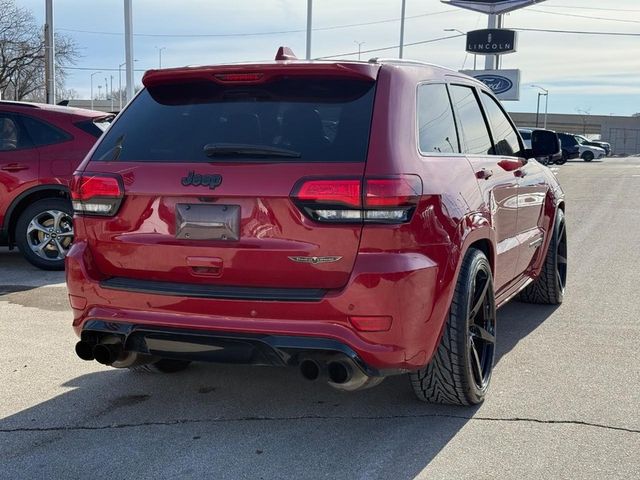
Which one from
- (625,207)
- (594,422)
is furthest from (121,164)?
(625,207)

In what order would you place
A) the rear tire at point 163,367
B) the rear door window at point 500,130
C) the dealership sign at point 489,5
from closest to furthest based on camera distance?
the rear tire at point 163,367 → the rear door window at point 500,130 → the dealership sign at point 489,5

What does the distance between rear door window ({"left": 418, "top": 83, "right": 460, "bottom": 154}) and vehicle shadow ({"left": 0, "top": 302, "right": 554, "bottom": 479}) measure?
1.45 metres

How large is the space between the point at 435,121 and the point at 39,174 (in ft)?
17.7

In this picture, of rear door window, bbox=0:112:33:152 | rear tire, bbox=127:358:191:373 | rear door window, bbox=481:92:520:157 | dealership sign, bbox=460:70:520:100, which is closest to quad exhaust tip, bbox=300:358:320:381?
rear tire, bbox=127:358:191:373

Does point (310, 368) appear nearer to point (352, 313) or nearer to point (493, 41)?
point (352, 313)

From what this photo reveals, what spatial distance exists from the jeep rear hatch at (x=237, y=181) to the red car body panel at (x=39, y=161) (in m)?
4.50

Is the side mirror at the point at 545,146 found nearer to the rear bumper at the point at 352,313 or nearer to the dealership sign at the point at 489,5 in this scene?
the rear bumper at the point at 352,313

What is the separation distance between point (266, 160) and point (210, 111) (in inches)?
19.6

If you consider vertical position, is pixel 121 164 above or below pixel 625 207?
above

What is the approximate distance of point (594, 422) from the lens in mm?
4047

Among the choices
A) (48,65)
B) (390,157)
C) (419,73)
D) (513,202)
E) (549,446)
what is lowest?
(549,446)

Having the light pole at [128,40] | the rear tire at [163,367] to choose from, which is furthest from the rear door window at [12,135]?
the light pole at [128,40]

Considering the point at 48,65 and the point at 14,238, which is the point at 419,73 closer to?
the point at 14,238

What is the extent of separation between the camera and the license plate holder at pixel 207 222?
3535mm
